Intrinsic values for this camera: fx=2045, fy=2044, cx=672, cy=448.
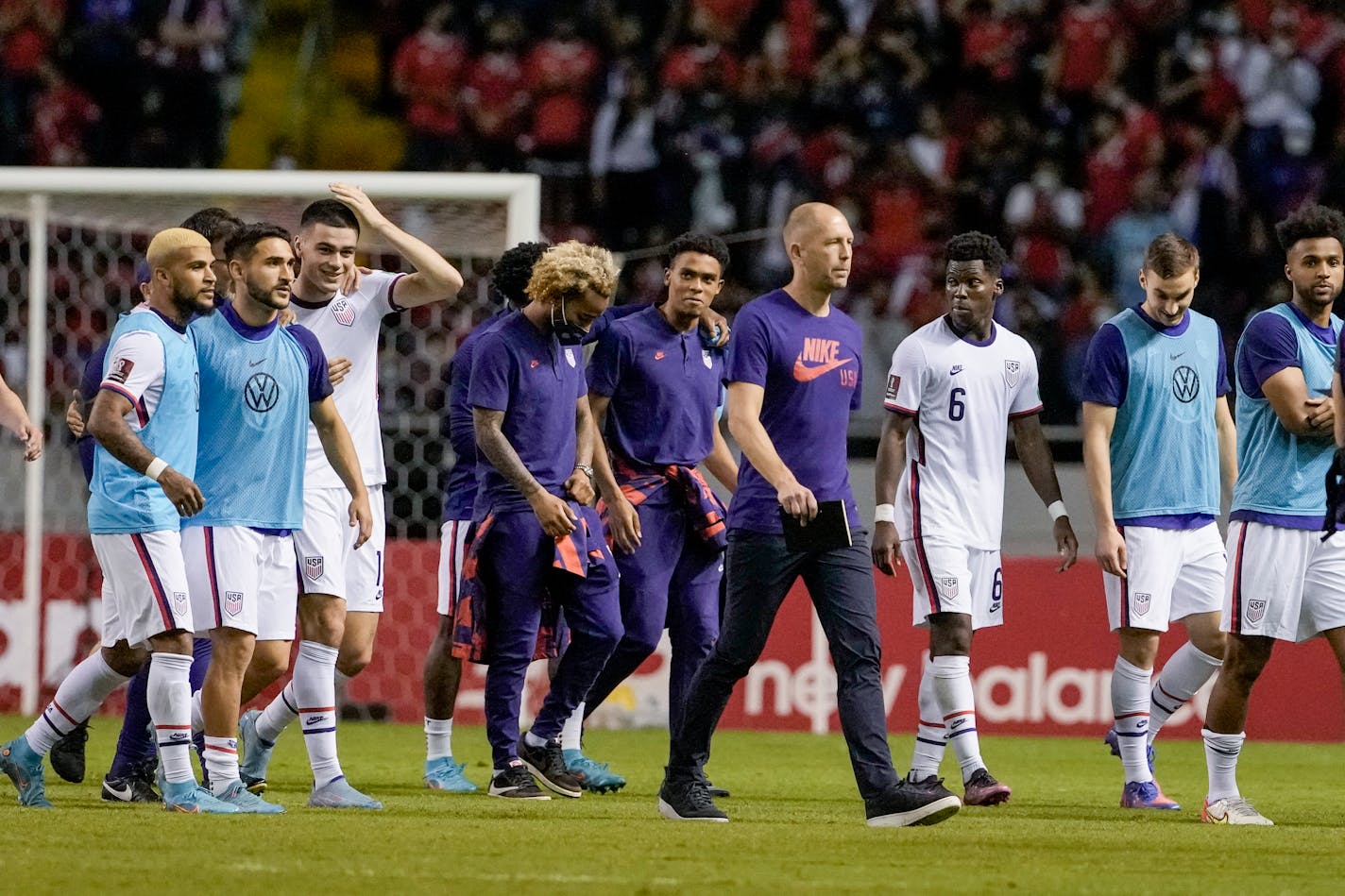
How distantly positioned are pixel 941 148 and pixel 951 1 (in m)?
1.66

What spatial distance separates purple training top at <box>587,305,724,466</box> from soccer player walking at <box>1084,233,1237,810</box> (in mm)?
1892

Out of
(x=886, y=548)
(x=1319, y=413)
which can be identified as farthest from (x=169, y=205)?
(x=1319, y=413)

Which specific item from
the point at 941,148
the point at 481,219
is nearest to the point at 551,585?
the point at 481,219

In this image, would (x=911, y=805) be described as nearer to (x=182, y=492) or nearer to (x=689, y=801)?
(x=689, y=801)

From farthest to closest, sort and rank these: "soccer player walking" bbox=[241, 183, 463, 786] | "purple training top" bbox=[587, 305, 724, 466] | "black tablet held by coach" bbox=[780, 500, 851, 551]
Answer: "purple training top" bbox=[587, 305, 724, 466], "soccer player walking" bbox=[241, 183, 463, 786], "black tablet held by coach" bbox=[780, 500, 851, 551]

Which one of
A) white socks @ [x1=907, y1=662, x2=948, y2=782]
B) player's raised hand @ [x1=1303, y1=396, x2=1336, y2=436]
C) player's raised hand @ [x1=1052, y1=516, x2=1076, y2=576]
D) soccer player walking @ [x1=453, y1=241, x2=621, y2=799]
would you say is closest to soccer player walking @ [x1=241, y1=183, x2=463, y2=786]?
soccer player walking @ [x1=453, y1=241, x2=621, y2=799]

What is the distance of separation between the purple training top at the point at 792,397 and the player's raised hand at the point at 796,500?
256 mm

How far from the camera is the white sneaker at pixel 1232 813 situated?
8125 mm

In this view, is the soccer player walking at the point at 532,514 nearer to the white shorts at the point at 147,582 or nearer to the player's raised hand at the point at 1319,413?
the white shorts at the point at 147,582

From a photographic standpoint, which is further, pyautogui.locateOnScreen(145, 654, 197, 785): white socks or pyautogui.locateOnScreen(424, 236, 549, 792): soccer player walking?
pyautogui.locateOnScreen(424, 236, 549, 792): soccer player walking

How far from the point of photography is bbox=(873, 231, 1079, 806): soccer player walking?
29.0ft

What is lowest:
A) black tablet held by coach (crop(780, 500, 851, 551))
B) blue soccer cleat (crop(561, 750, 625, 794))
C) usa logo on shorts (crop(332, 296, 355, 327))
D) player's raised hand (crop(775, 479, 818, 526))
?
blue soccer cleat (crop(561, 750, 625, 794))

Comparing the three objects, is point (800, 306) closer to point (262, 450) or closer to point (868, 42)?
point (262, 450)

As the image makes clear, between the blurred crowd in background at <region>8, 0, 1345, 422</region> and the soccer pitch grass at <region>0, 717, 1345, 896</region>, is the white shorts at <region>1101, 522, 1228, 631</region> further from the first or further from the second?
the blurred crowd in background at <region>8, 0, 1345, 422</region>
